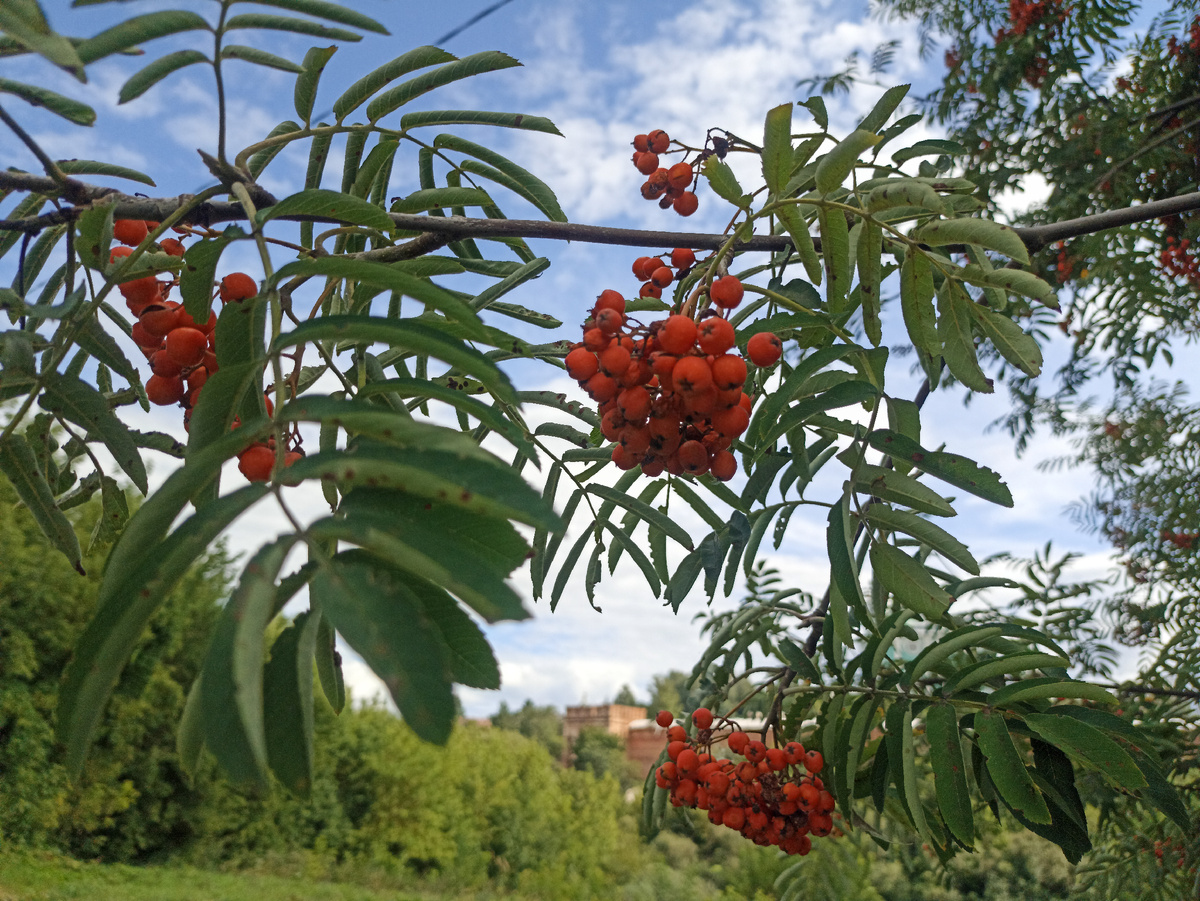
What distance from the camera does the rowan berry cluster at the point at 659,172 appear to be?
4.33 ft

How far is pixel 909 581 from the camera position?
962 mm

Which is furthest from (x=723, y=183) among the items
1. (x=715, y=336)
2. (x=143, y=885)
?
(x=143, y=885)

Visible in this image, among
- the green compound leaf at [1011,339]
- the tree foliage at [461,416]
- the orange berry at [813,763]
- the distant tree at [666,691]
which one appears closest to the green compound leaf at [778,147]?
the tree foliage at [461,416]

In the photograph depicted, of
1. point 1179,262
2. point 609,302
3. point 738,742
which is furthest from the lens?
point 1179,262

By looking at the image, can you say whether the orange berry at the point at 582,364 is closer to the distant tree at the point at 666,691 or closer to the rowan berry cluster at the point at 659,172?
the rowan berry cluster at the point at 659,172

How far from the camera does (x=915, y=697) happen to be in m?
1.18

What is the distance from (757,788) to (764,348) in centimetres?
109

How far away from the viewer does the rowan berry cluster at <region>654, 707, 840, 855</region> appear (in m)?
1.57

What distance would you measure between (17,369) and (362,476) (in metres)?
0.52

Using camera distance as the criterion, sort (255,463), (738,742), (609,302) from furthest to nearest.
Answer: (738,742) → (609,302) → (255,463)

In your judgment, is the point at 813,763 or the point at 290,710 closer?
the point at 290,710

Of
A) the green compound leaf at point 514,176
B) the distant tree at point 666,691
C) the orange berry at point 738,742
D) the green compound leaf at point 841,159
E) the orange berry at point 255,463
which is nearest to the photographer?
the orange berry at point 255,463

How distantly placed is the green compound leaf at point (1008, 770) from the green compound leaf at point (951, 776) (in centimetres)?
3

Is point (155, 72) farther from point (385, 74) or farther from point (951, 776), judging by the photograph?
point (951, 776)
